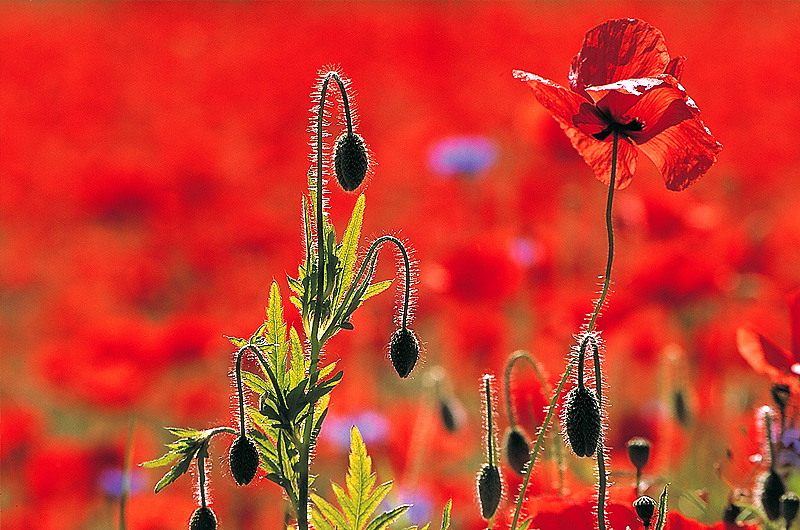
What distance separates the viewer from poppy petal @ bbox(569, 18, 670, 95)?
82 centimetres

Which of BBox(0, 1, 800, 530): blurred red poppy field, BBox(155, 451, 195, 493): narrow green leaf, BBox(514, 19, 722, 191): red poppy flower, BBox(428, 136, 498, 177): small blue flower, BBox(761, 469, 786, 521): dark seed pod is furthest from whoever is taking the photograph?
BBox(428, 136, 498, 177): small blue flower

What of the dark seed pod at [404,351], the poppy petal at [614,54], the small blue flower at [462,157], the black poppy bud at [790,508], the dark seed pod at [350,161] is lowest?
the black poppy bud at [790,508]

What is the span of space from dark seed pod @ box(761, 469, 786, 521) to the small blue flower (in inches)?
88.9

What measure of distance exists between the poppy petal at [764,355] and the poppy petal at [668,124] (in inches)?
10.5

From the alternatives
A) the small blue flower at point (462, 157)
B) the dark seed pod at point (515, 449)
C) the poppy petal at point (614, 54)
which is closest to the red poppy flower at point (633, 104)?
the poppy petal at point (614, 54)

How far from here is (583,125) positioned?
0.82m

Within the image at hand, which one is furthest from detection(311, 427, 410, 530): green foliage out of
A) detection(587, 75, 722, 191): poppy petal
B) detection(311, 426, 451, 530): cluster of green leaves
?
detection(587, 75, 722, 191): poppy petal

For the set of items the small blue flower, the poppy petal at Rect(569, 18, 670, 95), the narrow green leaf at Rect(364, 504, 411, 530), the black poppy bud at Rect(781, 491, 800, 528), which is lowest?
the black poppy bud at Rect(781, 491, 800, 528)

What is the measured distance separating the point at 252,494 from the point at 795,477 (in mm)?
1096

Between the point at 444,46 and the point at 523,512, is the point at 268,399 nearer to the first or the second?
the point at 523,512

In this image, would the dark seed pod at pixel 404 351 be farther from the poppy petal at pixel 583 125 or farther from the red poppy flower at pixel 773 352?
the red poppy flower at pixel 773 352

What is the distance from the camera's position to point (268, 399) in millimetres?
750

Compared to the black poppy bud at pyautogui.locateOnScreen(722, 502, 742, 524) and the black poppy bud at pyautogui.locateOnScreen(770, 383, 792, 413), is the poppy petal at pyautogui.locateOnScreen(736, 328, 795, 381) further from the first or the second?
the black poppy bud at pyautogui.locateOnScreen(722, 502, 742, 524)

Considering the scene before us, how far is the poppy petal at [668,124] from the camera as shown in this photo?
0.76 meters
